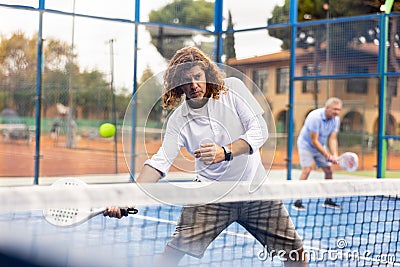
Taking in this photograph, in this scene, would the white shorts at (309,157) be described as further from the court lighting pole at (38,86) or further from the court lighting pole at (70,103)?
the court lighting pole at (38,86)

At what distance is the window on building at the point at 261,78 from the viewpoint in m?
9.99

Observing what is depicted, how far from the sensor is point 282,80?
9.98 metres

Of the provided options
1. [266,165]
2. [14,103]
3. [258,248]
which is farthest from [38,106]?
[266,165]

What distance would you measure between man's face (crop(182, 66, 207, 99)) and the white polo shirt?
0.34 ft

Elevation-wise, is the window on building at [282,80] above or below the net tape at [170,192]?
above

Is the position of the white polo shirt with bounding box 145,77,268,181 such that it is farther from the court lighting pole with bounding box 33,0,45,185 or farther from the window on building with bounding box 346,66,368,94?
the window on building with bounding box 346,66,368,94

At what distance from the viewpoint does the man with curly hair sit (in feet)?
9.86

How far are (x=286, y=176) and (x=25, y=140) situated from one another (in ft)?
10.7

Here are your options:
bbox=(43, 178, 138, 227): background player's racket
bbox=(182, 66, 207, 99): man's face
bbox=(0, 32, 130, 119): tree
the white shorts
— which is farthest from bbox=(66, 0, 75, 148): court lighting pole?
bbox=(43, 178, 138, 227): background player's racket

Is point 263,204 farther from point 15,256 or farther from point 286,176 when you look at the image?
point 286,176

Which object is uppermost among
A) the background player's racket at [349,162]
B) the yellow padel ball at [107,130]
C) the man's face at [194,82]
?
the man's face at [194,82]

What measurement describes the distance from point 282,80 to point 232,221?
22.4ft

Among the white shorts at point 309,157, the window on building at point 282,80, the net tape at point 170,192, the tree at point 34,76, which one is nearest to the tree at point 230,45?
the window on building at point 282,80

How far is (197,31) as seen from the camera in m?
9.99
